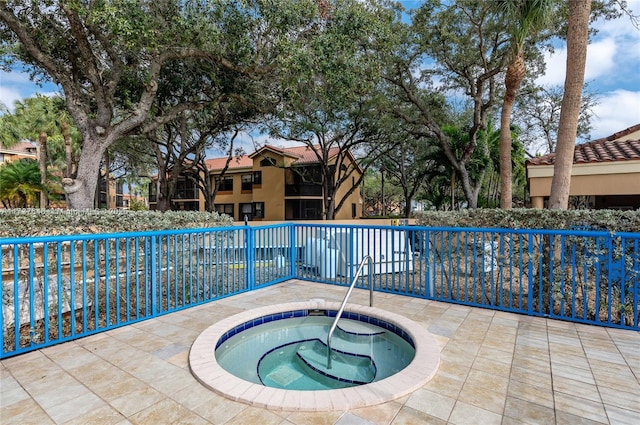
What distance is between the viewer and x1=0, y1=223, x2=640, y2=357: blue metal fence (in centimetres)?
328

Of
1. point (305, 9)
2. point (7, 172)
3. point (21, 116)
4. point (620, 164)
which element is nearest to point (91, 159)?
point (305, 9)

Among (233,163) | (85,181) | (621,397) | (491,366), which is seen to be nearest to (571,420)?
(621,397)

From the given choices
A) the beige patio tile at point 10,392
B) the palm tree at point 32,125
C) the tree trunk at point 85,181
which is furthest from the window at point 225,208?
the beige patio tile at point 10,392

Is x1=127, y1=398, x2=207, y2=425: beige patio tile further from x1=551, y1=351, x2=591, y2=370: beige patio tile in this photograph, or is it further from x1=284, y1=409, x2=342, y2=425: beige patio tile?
x1=551, y1=351, x2=591, y2=370: beige patio tile

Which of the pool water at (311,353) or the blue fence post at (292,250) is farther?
the blue fence post at (292,250)

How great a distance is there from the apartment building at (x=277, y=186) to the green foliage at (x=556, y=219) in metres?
17.1

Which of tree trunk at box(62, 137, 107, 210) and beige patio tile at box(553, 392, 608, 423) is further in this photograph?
tree trunk at box(62, 137, 107, 210)

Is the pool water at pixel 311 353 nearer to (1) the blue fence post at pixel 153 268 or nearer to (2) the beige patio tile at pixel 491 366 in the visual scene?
(2) the beige patio tile at pixel 491 366

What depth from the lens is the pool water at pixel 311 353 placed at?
2.91 meters

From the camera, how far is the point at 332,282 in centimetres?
589

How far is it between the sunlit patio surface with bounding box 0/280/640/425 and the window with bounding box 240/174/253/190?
898 inches

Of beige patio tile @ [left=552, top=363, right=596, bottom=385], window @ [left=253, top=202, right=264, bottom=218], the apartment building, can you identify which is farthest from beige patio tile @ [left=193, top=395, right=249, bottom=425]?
window @ [left=253, top=202, right=264, bottom=218]

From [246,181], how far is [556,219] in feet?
78.5

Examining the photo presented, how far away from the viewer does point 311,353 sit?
135 inches
